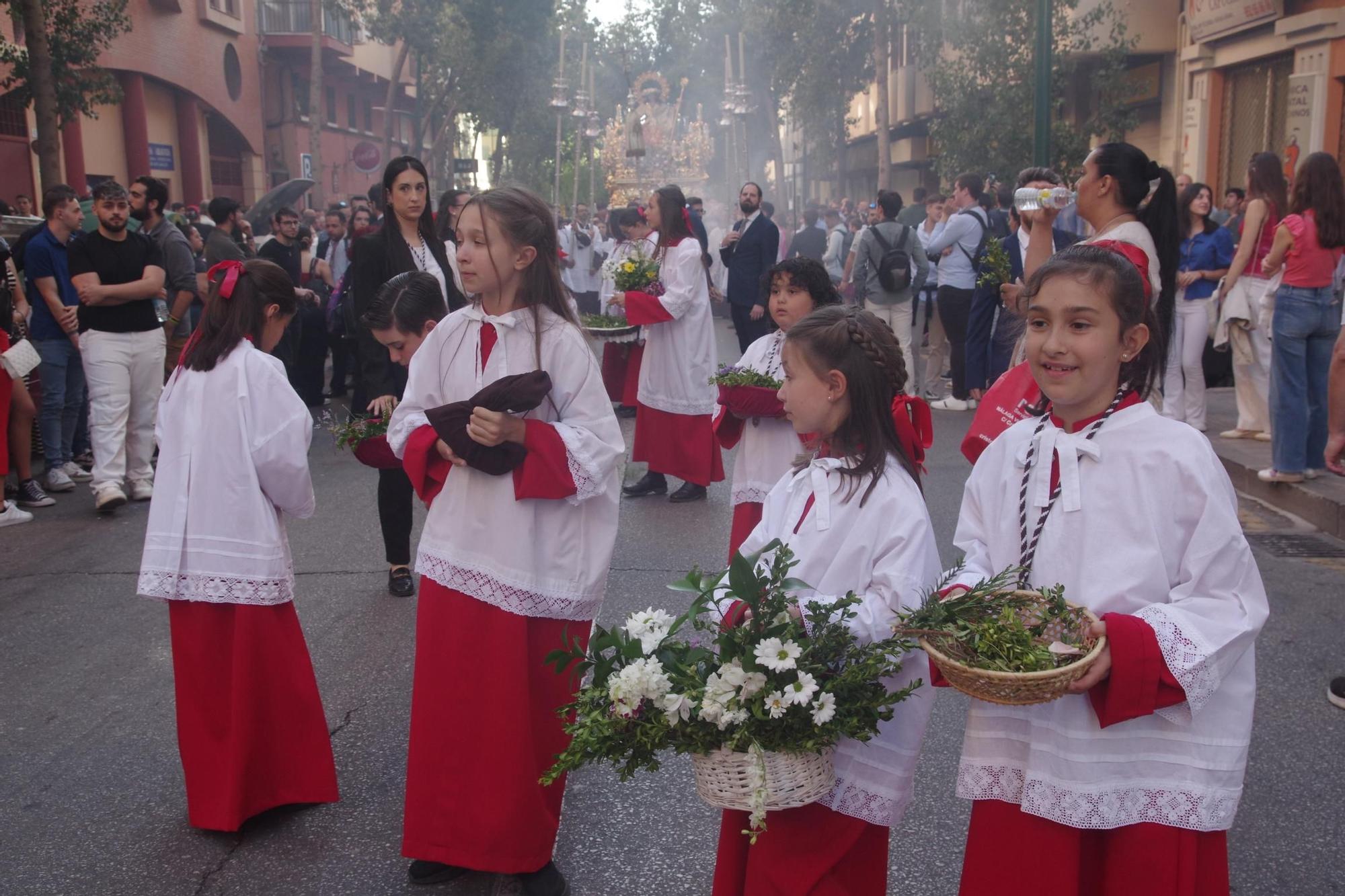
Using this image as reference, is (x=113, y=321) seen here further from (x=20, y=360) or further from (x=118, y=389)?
(x=20, y=360)

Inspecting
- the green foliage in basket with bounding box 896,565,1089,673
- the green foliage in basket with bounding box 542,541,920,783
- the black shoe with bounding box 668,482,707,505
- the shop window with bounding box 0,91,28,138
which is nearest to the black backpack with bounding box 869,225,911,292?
the black shoe with bounding box 668,482,707,505

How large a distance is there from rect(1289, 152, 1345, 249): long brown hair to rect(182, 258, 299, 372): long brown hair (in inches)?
→ 261

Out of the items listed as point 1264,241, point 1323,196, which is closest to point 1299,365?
point 1323,196

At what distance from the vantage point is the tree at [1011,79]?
849 inches

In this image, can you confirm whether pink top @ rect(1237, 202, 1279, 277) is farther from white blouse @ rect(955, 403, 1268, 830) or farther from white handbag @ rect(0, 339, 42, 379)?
white handbag @ rect(0, 339, 42, 379)

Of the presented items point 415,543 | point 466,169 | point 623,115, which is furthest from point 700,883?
point 623,115

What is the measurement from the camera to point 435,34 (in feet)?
119

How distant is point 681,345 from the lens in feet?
28.0

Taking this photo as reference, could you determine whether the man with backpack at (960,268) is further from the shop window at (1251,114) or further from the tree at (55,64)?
the tree at (55,64)

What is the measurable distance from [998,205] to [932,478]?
5.60 metres

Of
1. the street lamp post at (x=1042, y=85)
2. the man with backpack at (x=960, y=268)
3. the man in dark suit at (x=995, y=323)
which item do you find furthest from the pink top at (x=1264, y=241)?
the street lamp post at (x=1042, y=85)

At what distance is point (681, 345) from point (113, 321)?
391 cm

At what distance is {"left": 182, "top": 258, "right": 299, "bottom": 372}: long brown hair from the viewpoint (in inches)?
157

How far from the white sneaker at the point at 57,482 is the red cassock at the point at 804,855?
7822 millimetres
